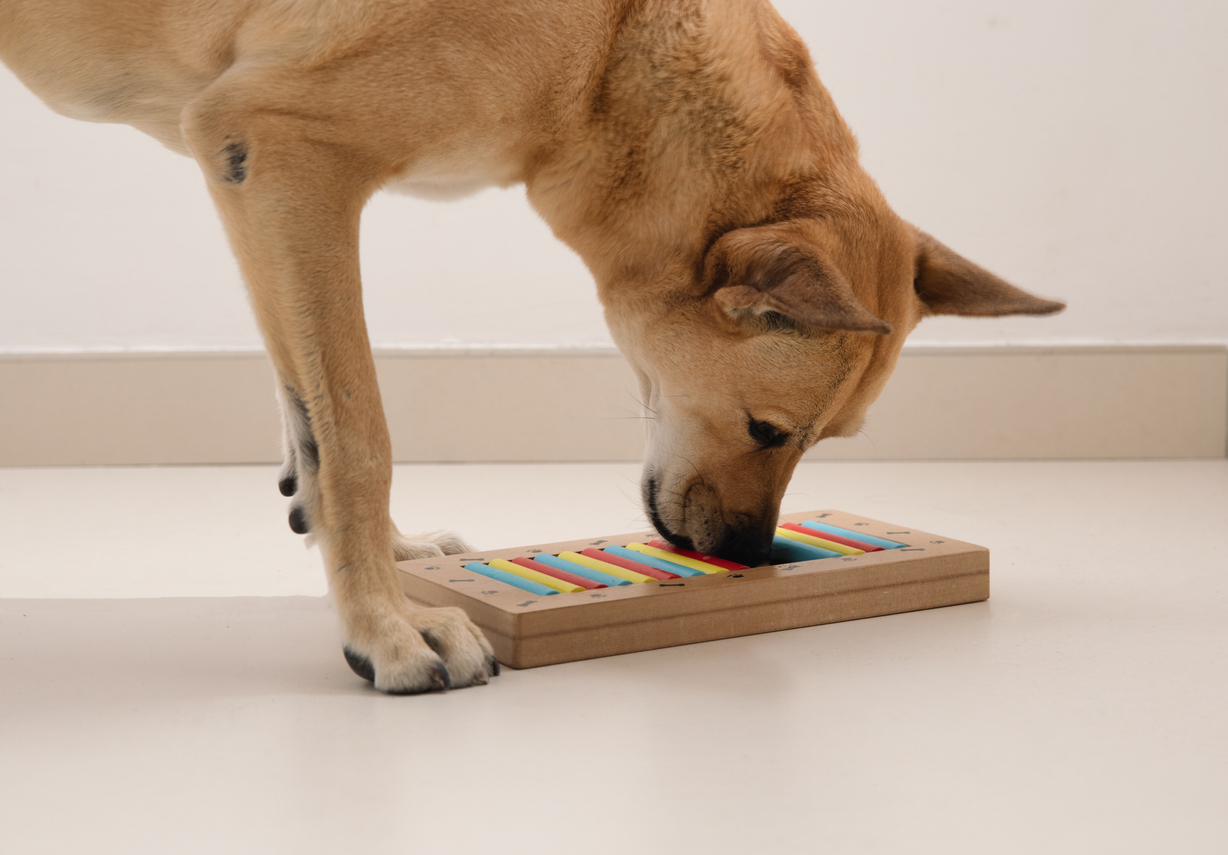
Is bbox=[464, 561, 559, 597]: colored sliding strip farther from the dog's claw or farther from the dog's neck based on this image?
the dog's neck

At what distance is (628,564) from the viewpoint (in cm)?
222

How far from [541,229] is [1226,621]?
298 centimetres

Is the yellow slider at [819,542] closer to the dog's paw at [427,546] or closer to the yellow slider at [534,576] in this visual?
the yellow slider at [534,576]

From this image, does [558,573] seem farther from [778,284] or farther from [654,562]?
[778,284]

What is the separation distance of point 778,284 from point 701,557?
2.19 ft

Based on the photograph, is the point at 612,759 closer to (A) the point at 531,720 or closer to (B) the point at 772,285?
(A) the point at 531,720

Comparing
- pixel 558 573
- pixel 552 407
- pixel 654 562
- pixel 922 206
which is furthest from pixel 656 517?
pixel 922 206

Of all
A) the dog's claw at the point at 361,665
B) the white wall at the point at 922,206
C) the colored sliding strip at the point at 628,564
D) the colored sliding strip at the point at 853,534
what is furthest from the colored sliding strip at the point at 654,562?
the white wall at the point at 922,206

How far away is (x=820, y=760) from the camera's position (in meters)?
1.45

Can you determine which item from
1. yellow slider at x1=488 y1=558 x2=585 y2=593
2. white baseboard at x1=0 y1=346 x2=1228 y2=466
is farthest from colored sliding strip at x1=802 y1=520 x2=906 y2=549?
white baseboard at x1=0 y1=346 x2=1228 y2=466

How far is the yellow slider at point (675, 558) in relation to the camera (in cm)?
215

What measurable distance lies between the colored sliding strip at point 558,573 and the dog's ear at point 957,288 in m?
0.86

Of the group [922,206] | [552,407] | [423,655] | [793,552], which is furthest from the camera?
[922,206]

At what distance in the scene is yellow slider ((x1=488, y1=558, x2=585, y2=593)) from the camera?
79.5 inches
